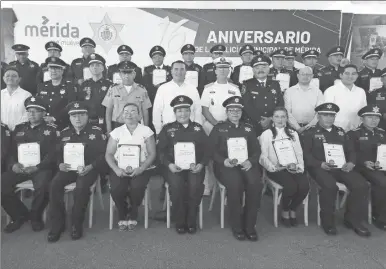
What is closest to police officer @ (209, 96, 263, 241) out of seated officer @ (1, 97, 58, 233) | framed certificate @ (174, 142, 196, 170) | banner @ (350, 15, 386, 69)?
framed certificate @ (174, 142, 196, 170)

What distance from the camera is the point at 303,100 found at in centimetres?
526

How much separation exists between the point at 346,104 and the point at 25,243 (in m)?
5.14

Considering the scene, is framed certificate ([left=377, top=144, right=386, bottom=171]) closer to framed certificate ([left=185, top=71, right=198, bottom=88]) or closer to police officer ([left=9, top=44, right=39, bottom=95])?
framed certificate ([left=185, top=71, right=198, bottom=88])

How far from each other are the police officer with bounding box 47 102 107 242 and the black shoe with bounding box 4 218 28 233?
1.83 ft

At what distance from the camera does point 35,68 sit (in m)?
6.23

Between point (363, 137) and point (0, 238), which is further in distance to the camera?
point (363, 137)

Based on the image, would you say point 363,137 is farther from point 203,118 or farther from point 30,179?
point 30,179

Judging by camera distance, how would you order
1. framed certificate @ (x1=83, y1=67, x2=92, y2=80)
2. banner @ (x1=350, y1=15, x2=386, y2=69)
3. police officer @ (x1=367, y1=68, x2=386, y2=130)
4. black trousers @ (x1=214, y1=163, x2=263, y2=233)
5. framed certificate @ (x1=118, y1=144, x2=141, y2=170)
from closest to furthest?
1. black trousers @ (x1=214, y1=163, x2=263, y2=233)
2. framed certificate @ (x1=118, y1=144, x2=141, y2=170)
3. police officer @ (x1=367, y1=68, x2=386, y2=130)
4. framed certificate @ (x1=83, y1=67, x2=92, y2=80)
5. banner @ (x1=350, y1=15, x2=386, y2=69)

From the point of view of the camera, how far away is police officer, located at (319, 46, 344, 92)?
20.4 ft

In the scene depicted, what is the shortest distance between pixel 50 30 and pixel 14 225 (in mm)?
5927

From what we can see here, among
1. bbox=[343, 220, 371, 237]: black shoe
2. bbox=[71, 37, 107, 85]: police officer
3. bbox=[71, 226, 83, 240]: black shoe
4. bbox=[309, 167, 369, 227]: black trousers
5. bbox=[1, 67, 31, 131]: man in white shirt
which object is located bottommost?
bbox=[343, 220, 371, 237]: black shoe

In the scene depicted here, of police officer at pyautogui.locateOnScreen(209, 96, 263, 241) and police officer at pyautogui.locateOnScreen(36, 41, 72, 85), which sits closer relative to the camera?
police officer at pyautogui.locateOnScreen(209, 96, 263, 241)

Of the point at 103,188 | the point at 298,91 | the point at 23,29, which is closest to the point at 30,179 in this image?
the point at 103,188

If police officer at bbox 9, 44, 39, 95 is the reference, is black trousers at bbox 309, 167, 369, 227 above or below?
below
